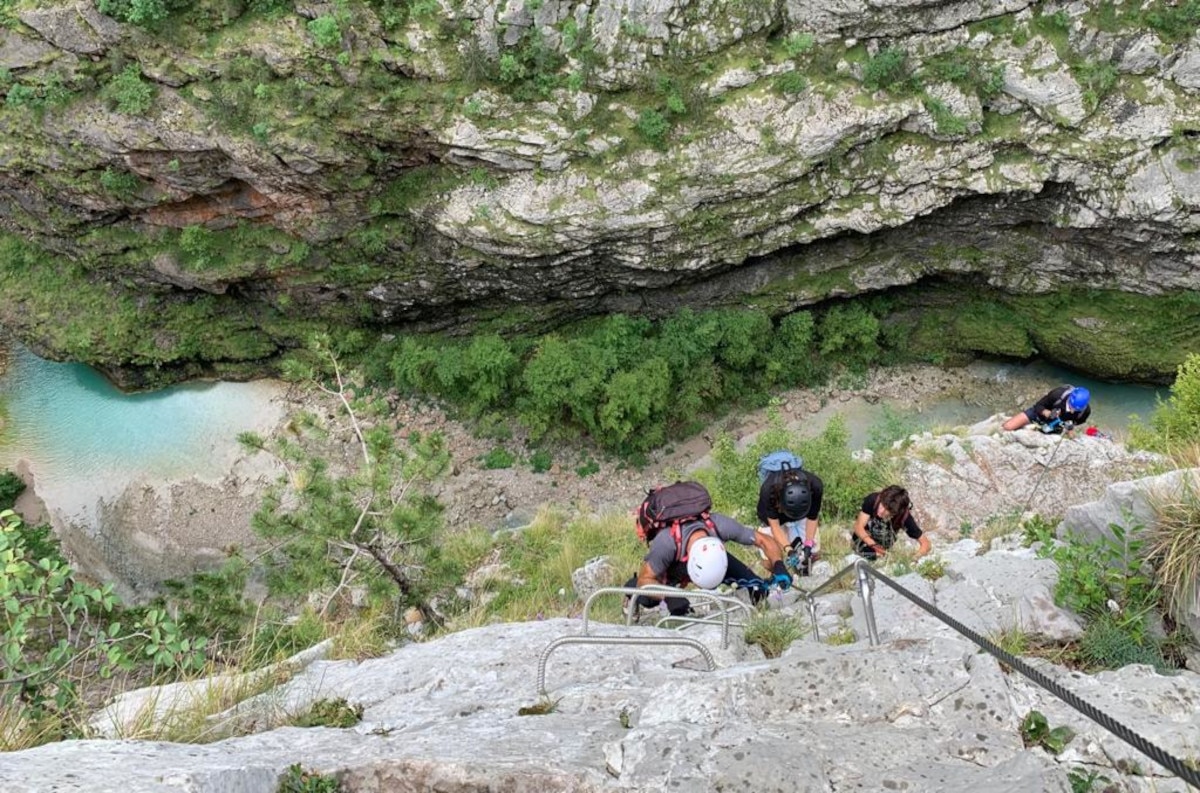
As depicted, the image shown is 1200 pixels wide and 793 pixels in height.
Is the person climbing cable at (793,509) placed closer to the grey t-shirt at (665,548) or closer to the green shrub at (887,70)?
the grey t-shirt at (665,548)

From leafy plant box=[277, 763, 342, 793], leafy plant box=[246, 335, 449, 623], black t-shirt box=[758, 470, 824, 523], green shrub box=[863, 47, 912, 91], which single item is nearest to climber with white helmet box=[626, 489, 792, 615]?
black t-shirt box=[758, 470, 824, 523]

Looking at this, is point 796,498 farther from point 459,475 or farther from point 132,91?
point 132,91

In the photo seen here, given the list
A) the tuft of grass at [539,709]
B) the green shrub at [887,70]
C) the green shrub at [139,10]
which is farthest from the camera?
the green shrub at [887,70]

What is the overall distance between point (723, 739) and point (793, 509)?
3712 millimetres

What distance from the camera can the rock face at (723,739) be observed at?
270 cm

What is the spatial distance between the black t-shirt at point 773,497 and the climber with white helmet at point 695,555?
64cm

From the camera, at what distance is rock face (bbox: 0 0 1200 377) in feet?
37.4

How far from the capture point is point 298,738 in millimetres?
3473

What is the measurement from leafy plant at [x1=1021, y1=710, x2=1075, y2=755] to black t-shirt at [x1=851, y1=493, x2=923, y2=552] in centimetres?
402

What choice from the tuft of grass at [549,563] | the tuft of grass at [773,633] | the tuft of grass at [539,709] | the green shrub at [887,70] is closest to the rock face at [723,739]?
the tuft of grass at [539,709]

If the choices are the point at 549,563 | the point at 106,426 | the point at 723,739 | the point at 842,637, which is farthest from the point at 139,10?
the point at 723,739

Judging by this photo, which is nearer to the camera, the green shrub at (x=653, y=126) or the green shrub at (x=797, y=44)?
the green shrub at (x=797, y=44)

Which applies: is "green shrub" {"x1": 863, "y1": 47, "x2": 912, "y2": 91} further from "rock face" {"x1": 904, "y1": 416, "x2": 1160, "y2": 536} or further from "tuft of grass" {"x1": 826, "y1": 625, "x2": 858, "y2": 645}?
"tuft of grass" {"x1": 826, "y1": 625, "x2": 858, "y2": 645}

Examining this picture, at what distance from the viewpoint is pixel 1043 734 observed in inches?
117
